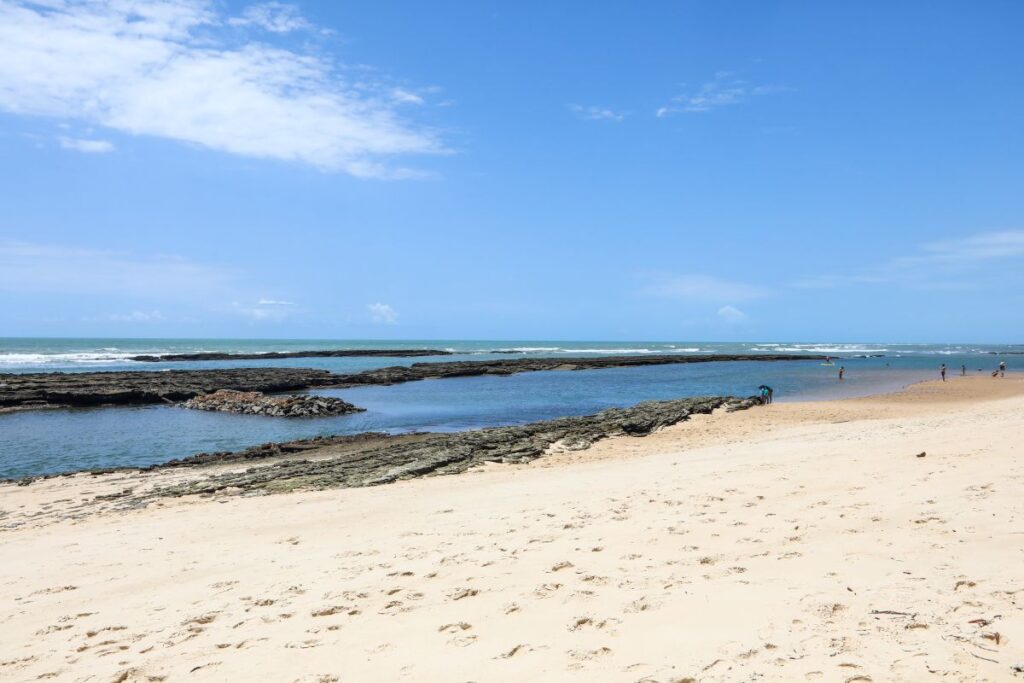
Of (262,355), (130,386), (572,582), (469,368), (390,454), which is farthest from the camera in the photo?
(262,355)

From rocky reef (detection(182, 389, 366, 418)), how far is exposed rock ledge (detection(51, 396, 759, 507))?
7.97 metres

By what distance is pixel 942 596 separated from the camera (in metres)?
4.30

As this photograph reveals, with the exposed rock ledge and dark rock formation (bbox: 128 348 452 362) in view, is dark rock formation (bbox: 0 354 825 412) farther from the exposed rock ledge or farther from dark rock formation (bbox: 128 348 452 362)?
dark rock formation (bbox: 128 348 452 362)

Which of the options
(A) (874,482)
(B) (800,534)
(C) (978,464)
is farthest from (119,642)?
(C) (978,464)

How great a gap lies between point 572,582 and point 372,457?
417 inches

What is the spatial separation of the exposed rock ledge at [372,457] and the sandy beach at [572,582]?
2.33m

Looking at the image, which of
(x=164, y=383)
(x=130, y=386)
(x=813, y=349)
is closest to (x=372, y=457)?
(x=130, y=386)

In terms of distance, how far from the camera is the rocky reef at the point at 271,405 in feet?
89.8

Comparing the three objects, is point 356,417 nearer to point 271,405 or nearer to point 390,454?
point 271,405

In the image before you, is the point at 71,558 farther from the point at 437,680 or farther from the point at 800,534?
the point at 800,534

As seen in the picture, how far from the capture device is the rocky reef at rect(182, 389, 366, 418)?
27.4m

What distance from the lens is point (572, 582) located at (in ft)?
17.7

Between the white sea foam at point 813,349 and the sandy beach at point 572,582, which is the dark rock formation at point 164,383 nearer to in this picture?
the sandy beach at point 572,582

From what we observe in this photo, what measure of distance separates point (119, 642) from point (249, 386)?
35266 mm
